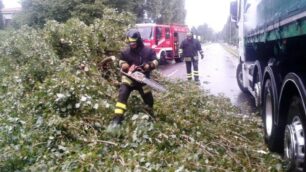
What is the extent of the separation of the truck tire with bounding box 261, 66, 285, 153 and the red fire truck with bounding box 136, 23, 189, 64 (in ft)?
51.6

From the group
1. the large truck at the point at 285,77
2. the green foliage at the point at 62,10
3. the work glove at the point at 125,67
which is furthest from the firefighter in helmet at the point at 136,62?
the green foliage at the point at 62,10

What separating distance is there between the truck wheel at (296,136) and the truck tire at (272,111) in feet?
1.49

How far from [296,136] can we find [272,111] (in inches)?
49.6

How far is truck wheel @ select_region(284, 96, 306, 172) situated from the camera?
417 cm

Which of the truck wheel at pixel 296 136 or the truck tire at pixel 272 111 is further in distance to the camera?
the truck tire at pixel 272 111

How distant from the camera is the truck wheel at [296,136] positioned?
4166 mm

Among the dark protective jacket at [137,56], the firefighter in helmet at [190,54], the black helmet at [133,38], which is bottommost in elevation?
the firefighter in helmet at [190,54]

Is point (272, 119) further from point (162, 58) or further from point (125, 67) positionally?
point (162, 58)

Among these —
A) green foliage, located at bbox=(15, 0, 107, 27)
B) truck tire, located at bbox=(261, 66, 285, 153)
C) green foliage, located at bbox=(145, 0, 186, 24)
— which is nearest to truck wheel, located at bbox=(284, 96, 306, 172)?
truck tire, located at bbox=(261, 66, 285, 153)

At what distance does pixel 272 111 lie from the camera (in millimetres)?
5559

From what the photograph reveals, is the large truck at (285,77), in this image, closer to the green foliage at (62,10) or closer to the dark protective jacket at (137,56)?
the dark protective jacket at (137,56)

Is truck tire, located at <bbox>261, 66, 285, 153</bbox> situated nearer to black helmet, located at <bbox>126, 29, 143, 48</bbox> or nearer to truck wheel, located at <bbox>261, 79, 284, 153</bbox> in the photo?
truck wheel, located at <bbox>261, 79, 284, 153</bbox>

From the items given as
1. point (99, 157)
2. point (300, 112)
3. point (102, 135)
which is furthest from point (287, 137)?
point (102, 135)

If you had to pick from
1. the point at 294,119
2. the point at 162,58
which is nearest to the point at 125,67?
the point at 294,119
